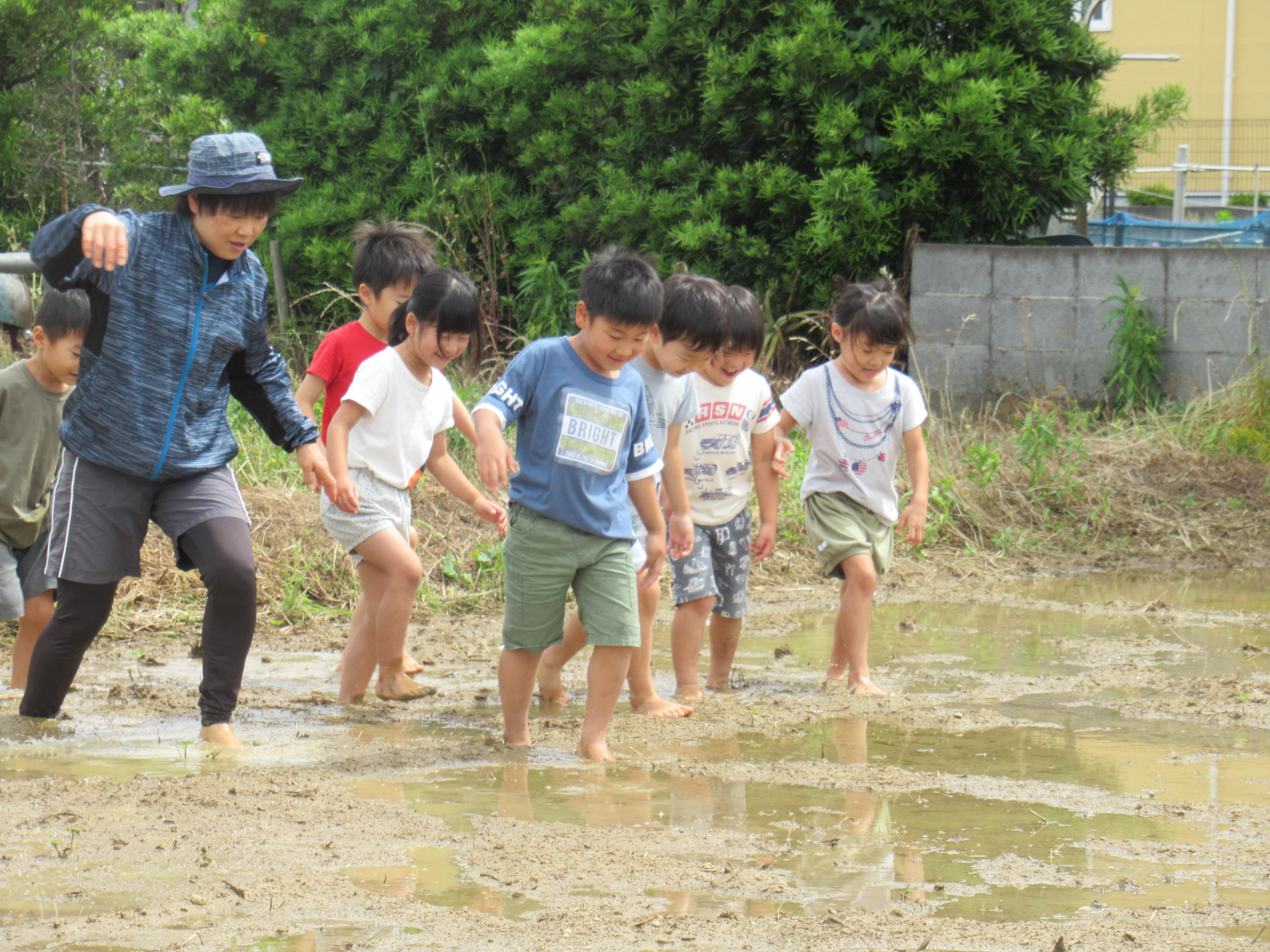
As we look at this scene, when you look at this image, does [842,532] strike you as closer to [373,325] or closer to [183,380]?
[373,325]

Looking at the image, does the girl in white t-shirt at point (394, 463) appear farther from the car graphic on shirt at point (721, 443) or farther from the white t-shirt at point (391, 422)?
the car graphic on shirt at point (721, 443)

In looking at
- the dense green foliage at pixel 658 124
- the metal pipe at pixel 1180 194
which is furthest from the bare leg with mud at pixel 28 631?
the metal pipe at pixel 1180 194

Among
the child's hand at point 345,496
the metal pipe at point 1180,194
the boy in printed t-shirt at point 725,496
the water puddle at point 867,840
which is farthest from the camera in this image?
the metal pipe at point 1180,194

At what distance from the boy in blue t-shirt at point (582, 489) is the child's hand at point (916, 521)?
4.62ft

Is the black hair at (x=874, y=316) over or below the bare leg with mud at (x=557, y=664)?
over

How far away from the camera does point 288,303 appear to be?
10.8 m

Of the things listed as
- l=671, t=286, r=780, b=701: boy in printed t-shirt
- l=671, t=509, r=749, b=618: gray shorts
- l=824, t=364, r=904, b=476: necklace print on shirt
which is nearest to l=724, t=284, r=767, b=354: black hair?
l=671, t=286, r=780, b=701: boy in printed t-shirt

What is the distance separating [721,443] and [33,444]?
2.33 m

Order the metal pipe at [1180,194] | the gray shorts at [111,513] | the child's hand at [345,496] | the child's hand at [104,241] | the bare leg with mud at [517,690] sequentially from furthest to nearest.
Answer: the metal pipe at [1180,194], the child's hand at [345,496], the bare leg with mud at [517,690], the gray shorts at [111,513], the child's hand at [104,241]

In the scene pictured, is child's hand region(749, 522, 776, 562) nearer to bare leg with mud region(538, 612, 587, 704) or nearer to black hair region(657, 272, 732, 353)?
bare leg with mud region(538, 612, 587, 704)

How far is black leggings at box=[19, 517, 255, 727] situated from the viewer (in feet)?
12.6

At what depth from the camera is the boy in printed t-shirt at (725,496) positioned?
4.77 meters

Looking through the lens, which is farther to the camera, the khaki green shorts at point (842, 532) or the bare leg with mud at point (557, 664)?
the khaki green shorts at point (842, 532)

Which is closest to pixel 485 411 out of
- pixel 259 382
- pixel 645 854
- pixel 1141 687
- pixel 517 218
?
pixel 259 382
